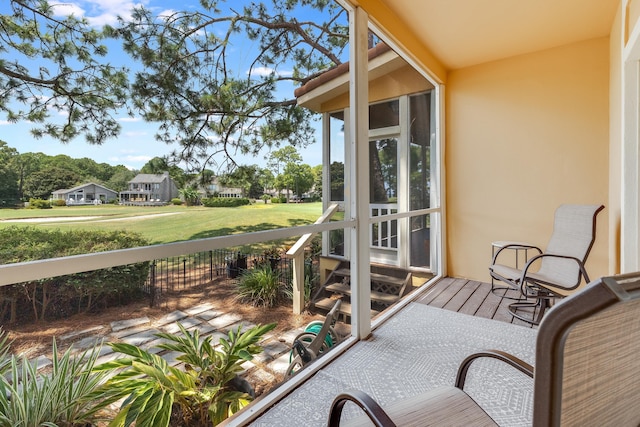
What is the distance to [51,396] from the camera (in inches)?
53.6

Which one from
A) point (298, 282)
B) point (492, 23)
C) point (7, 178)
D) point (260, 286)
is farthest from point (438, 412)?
point (492, 23)

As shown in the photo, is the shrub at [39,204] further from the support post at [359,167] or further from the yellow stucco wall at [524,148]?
the yellow stucco wall at [524,148]

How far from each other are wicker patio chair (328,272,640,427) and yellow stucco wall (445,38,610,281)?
352cm

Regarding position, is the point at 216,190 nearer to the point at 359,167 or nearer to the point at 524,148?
the point at 359,167

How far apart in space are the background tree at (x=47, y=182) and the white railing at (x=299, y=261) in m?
2.23

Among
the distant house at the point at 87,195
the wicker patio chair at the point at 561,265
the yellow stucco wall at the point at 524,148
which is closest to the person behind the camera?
the distant house at the point at 87,195

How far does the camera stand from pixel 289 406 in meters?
1.71

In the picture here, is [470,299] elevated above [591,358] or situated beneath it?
situated beneath

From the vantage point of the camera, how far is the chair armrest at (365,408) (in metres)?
0.79

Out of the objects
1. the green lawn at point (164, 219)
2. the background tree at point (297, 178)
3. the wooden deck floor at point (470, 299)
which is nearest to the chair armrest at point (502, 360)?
the green lawn at point (164, 219)

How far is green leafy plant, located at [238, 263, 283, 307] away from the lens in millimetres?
3121

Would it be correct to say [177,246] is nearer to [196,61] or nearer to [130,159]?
[130,159]

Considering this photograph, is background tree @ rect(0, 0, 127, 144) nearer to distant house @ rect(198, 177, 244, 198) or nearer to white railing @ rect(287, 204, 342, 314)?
distant house @ rect(198, 177, 244, 198)

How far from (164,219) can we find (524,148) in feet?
13.1
